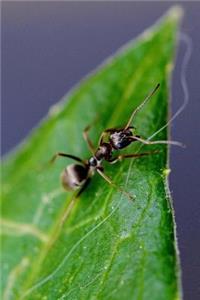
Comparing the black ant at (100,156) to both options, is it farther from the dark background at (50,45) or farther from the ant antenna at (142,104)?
the dark background at (50,45)

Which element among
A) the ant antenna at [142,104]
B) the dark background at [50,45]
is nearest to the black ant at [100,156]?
the ant antenna at [142,104]

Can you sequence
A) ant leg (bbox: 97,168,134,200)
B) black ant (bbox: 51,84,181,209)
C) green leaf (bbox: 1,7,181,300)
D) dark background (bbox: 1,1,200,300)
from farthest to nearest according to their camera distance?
dark background (bbox: 1,1,200,300)
black ant (bbox: 51,84,181,209)
ant leg (bbox: 97,168,134,200)
green leaf (bbox: 1,7,181,300)

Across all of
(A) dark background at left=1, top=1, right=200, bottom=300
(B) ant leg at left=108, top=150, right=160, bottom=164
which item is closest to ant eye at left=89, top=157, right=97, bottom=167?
(B) ant leg at left=108, top=150, right=160, bottom=164

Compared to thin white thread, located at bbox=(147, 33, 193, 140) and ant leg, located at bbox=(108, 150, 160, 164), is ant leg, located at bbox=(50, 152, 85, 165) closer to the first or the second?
ant leg, located at bbox=(108, 150, 160, 164)

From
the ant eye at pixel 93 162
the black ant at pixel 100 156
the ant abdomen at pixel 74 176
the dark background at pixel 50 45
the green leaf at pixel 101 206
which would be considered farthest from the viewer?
the dark background at pixel 50 45

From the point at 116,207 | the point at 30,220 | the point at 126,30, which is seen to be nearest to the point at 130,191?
the point at 116,207

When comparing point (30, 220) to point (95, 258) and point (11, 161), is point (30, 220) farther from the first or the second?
point (95, 258)

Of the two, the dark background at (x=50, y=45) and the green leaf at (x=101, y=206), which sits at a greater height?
the dark background at (x=50, y=45)

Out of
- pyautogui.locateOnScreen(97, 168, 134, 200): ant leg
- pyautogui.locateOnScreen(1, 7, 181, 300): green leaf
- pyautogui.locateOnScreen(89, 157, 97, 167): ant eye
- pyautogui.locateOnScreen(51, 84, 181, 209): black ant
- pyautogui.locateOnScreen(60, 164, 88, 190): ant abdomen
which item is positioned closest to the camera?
pyautogui.locateOnScreen(1, 7, 181, 300): green leaf
